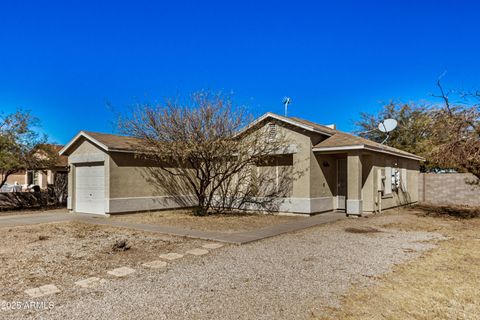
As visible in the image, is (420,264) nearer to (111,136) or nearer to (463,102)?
(463,102)

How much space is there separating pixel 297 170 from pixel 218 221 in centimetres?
394

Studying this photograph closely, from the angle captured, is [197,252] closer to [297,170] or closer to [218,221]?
[218,221]

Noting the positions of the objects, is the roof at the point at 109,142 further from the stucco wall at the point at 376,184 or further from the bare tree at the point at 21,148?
the stucco wall at the point at 376,184

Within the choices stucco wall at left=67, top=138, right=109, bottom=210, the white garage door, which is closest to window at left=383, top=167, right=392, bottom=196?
stucco wall at left=67, top=138, right=109, bottom=210

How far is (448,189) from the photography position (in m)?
19.1

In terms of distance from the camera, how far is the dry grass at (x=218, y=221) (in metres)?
10.7

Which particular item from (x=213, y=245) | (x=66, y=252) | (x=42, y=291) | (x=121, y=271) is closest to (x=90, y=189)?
(x=66, y=252)

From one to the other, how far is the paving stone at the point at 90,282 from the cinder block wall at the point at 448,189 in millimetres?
18675

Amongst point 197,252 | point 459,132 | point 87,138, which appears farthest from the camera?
point 87,138

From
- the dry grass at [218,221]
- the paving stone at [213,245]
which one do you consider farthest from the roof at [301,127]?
the paving stone at [213,245]

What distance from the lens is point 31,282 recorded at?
5270mm

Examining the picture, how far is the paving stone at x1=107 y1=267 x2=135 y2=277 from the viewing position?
5660 millimetres

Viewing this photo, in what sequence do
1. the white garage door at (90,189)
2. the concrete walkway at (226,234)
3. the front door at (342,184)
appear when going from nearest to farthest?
the concrete walkway at (226,234) → the white garage door at (90,189) → the front door at (342,184)

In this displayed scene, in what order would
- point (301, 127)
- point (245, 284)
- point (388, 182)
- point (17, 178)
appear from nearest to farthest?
point (245, 284), point (301, 127), point (388, 182), point (17, 178)
